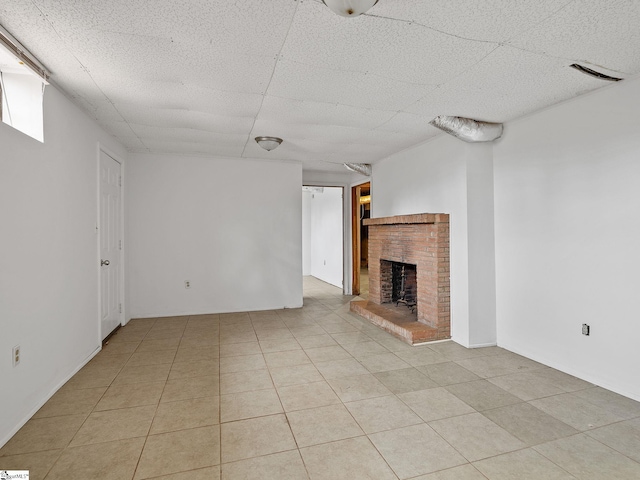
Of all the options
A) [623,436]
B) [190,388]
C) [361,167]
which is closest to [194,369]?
[190,388]

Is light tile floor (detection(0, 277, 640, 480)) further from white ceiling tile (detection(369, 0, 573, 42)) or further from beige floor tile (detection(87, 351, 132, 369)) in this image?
white ceiling tile (detection(369, 0, 573, 42))

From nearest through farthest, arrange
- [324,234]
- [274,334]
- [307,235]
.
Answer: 1. [274,334]
2. [324,234]
3. [307,235]

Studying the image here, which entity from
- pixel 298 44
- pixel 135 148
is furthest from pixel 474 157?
pixel 135 148

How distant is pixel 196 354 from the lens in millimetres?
3316

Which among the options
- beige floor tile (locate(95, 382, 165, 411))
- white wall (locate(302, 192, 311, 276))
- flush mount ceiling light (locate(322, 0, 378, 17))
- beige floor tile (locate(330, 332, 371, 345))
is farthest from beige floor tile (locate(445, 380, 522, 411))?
white wall (locate(302, 192, 311, 276))

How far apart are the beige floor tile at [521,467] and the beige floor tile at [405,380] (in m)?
0.82

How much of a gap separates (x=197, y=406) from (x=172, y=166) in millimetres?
3542

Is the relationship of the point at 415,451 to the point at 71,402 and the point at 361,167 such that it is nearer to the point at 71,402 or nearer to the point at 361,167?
the point at 71,402

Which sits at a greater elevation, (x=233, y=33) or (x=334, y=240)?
(x=233, y=33)

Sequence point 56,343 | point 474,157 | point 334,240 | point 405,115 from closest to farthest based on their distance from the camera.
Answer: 1. point 56,343
2. point 405,115
3. point 474,157
4. point 334,240

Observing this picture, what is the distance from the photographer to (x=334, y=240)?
7.27m

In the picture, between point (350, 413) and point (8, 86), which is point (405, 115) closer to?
point (350, 413)

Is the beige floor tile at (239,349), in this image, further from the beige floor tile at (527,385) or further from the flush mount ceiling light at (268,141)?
the flush mount ceiling light at (268,141)

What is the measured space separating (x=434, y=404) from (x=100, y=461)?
2.04 meters
